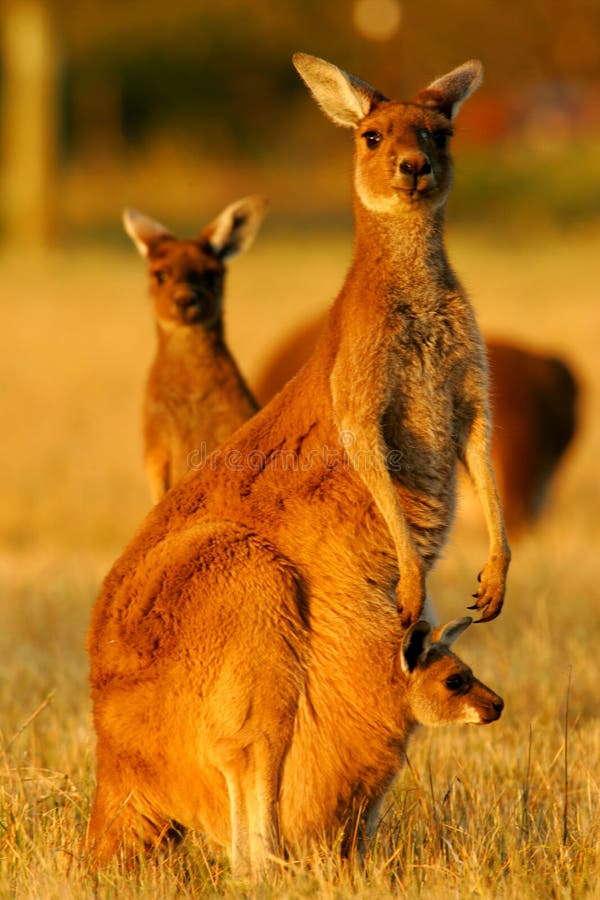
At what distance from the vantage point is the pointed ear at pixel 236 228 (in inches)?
222

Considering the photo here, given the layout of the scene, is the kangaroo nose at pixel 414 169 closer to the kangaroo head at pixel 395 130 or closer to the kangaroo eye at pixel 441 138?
the kangaroo head at pixel 395 130

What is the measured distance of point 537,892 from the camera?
329cm

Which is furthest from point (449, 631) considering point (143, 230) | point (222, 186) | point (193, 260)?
point (222, 186)

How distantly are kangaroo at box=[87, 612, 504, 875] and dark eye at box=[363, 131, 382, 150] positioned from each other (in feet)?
3.94

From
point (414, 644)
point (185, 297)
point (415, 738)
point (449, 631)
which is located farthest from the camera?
point (185, 297)

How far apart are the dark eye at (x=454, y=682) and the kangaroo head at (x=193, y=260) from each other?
242cm

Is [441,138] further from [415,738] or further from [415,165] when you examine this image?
[415,738]

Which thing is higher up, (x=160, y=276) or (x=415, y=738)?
(x=160, y=276)

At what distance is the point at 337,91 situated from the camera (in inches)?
154

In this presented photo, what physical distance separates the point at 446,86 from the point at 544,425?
175 inches

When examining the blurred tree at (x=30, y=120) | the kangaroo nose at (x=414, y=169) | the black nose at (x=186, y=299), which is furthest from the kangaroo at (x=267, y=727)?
the blurred tree at (x=30, y=120)

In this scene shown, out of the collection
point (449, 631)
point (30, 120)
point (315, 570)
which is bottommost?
point (449, 631)

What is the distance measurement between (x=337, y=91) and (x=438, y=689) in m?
→ 1.55

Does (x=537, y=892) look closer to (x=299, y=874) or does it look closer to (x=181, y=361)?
(x=299, y=874)
